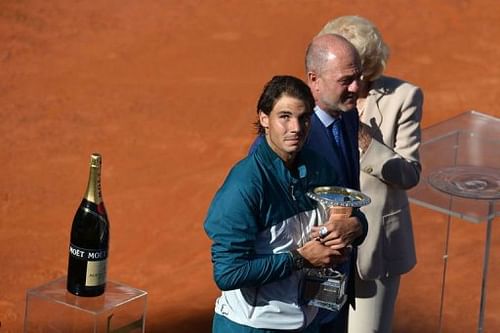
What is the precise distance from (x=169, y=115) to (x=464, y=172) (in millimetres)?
4581

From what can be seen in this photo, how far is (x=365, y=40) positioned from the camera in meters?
4.71

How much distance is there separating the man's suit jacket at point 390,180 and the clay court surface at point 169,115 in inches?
75.9

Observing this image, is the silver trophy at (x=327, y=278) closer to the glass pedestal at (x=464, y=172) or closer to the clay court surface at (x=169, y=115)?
the glass pedestal at (x=464, y=172)

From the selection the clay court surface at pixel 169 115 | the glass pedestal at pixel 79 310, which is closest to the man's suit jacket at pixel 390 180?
the glass pedestal at pixel 79 310

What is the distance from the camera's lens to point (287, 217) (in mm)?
4035

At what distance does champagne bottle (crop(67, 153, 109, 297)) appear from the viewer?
4176mm

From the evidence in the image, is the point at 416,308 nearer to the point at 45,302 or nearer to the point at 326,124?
the point at 326,124

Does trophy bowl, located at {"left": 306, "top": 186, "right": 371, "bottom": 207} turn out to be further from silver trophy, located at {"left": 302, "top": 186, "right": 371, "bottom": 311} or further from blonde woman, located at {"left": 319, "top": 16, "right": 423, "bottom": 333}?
blonde woman, located at {"left": 319, "top": 16, "right": 423, "bottom": 333}

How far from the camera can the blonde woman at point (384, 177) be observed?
486 centimetres

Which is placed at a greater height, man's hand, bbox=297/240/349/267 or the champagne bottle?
man's hand, bbox=297/240/349/267

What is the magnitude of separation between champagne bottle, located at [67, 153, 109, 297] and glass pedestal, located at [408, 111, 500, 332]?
147 cm

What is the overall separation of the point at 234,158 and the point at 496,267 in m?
2.39

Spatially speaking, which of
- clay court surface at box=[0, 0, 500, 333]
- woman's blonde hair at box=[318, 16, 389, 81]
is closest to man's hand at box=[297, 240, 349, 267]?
woman's blonde hair at box=[318, 16, 389, 81]

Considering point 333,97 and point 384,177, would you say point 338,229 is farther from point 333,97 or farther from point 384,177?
point 384,177
